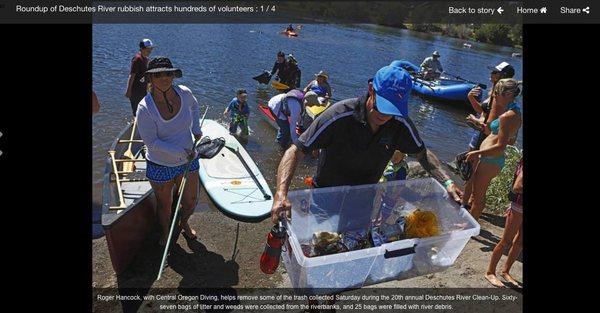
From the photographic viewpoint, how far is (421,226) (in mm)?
3148

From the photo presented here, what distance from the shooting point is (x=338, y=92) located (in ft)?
57.7

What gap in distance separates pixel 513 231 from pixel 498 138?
3.55ft

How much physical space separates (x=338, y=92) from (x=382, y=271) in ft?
49.7

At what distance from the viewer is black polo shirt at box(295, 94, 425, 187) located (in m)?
3.06

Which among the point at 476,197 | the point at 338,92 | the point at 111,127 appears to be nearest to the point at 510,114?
the point at 476,197

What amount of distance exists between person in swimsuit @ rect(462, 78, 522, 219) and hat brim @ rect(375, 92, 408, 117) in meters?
1.80

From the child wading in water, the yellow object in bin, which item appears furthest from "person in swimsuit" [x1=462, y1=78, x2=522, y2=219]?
the child wading in water

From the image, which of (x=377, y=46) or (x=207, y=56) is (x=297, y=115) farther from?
(x=377, y=46)

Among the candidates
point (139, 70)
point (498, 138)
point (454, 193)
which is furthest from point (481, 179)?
point (139, 70)

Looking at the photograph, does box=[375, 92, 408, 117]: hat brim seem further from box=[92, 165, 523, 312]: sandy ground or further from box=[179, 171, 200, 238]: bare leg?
box=[179, 171, 200, 238]: bare leg

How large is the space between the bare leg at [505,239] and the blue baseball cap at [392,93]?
2.05m

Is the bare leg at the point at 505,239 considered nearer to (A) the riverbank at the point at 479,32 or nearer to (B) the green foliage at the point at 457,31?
(A) the riverbank at the point at 479,32

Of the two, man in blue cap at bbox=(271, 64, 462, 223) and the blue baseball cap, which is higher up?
the blue baseball cap

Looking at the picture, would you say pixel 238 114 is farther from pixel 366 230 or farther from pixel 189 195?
pixel 366 230
